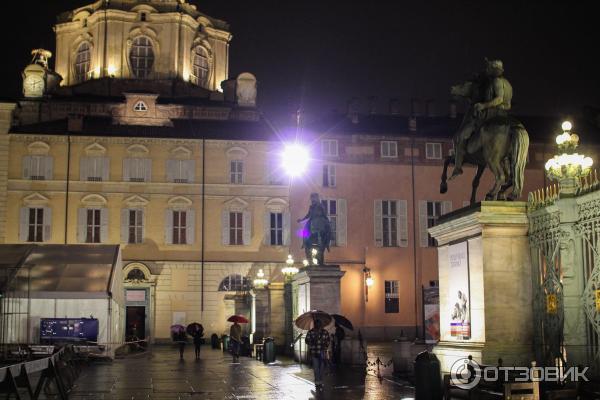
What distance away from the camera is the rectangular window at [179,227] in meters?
54.0

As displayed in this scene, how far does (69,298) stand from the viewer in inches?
1259

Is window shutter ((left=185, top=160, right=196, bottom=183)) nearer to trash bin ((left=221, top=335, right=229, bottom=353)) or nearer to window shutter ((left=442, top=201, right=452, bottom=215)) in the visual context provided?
trash bin ((left=221, top=335, right=229, bottom=353))

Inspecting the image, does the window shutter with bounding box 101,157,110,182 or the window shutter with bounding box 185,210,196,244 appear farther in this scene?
the window shutter with bounding box 185,210,196,244

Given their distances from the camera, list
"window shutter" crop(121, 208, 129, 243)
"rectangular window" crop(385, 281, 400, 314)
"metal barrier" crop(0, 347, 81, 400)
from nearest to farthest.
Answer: "metal barrier" crop(0, 347, 81, 400), "window shutter" crop(121, 208, 129, 243), "rectangular window" crop(385, 281, 400, 314)

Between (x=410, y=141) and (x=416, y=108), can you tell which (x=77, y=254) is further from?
(x=416, y=108)

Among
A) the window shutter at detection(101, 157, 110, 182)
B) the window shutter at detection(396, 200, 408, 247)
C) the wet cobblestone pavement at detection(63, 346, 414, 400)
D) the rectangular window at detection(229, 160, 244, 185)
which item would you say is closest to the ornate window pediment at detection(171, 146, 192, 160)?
the rectangular window at detection(229, 160, 244, 185)

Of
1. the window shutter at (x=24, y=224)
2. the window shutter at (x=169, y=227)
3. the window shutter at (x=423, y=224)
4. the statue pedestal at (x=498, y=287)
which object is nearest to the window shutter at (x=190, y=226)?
the window shutter at (x=169, y=227)

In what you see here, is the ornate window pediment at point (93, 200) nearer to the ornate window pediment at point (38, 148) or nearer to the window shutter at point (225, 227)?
the ornate window pediment at point (38, 148)

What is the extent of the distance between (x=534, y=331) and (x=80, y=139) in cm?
4281

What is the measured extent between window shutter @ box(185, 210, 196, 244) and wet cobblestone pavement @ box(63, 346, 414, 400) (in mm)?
24896

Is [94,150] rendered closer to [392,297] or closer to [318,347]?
[392,297]

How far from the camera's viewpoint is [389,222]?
57.5m

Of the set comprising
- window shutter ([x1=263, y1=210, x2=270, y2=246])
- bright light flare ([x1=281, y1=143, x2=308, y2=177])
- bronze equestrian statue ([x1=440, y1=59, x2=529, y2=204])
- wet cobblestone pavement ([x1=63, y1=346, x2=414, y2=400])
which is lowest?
wet cobblestone pavement ([x1=63, y1=346, x2=414, y2=400])

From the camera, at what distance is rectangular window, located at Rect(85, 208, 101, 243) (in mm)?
52719
